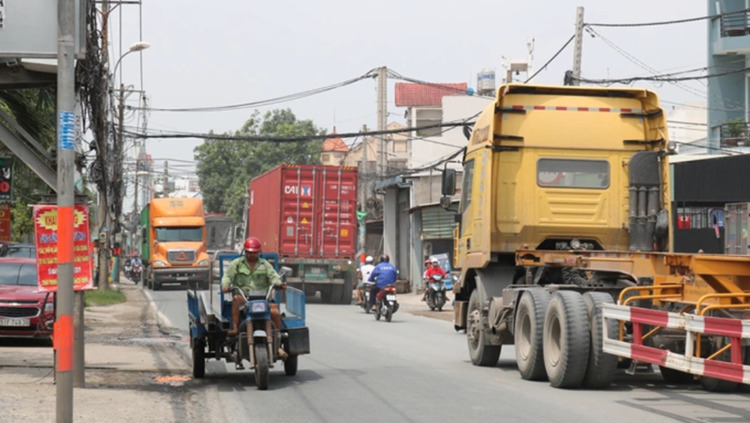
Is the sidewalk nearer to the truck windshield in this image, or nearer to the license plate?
the license plate

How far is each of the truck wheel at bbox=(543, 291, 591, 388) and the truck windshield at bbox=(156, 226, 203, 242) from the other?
3690 cm

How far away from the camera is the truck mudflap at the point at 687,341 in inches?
352

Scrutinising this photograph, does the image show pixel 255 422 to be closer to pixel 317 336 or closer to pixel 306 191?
pixel 317 336

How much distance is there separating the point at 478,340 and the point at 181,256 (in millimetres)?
33628

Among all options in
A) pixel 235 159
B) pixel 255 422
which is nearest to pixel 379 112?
pixel 255 422

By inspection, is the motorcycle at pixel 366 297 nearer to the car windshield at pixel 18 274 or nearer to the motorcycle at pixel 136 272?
the car windshield at pixel 18 274

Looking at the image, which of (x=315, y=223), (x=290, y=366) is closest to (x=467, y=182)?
(x=290, y=366)

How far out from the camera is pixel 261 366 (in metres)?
12.8

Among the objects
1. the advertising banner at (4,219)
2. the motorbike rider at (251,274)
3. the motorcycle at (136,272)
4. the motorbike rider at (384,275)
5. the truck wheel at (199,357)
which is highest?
the advertising banner at (4,219)

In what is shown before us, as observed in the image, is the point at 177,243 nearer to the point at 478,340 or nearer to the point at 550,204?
the point at 478,340

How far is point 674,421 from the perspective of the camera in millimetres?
10016

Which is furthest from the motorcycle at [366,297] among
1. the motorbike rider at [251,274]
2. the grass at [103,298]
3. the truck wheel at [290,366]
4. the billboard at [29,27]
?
the billboard at [29,27]

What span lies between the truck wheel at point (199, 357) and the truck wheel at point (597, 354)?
4.82m

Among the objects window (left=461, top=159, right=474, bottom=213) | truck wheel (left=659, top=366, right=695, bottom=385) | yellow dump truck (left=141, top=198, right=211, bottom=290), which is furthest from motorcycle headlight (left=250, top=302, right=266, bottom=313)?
yellow dump truck (left=141, top=198, right=211, bottom=290)
